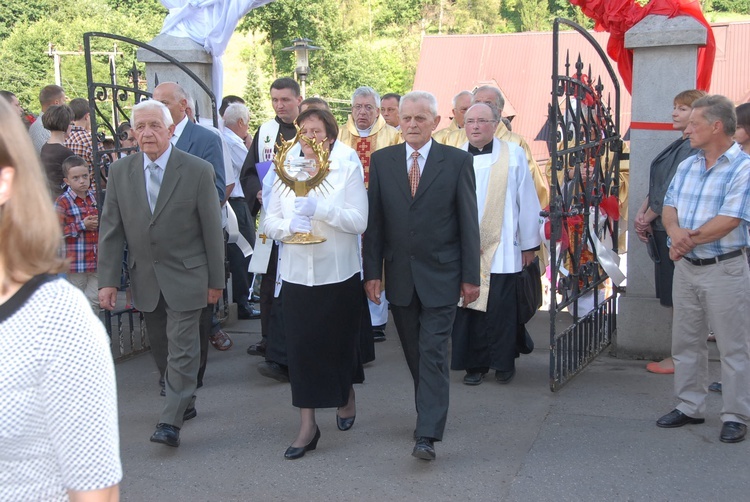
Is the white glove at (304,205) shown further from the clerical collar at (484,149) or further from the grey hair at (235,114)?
the grey hair at (235,114)

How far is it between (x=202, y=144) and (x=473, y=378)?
2.48 metres

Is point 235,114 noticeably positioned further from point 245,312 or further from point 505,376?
point 505,376

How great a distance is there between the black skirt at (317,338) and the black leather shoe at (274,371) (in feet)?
4.39

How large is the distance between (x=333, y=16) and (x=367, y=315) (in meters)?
38.8

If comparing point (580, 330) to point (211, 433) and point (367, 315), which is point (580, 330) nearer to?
point (367, 315)

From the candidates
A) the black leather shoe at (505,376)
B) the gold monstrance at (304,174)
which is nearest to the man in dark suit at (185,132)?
the gold monstrance at (304,174)

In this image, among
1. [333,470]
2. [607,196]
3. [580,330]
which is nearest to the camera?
[333,470]

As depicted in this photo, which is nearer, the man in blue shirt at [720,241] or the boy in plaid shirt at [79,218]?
the man in blue shirt at [720,241]

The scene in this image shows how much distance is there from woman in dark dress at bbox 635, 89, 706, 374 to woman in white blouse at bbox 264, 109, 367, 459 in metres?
2.26

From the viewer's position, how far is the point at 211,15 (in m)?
7.79

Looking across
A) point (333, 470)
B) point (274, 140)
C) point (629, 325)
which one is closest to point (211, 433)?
point (333, 470)

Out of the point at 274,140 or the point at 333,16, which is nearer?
the point at 274,140

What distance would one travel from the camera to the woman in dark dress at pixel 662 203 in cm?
585

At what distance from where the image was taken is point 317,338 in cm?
474
